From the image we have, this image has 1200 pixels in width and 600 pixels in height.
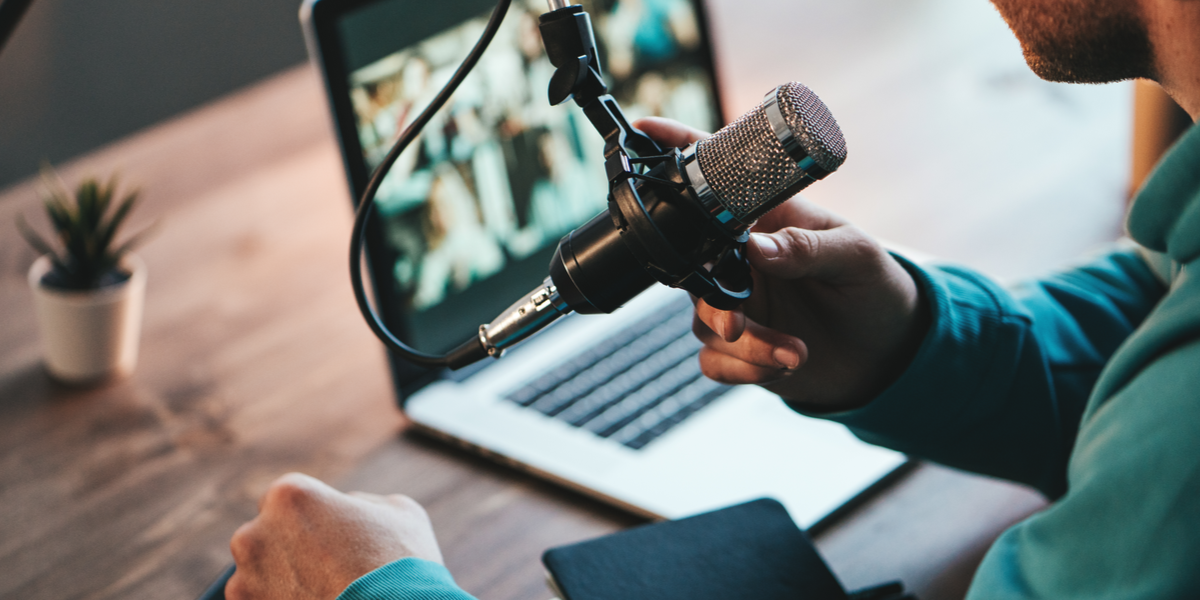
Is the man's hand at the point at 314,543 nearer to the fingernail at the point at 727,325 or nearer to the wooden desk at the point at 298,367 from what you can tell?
the wooden desk at the point at 298,367

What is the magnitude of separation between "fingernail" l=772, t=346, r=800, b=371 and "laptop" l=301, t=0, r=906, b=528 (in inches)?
7.4

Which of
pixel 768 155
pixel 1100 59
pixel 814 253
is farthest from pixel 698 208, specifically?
pixel 1100 59

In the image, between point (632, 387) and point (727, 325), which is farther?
point (632, 387)

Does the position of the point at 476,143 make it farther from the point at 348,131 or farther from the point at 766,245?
the point at 766,245

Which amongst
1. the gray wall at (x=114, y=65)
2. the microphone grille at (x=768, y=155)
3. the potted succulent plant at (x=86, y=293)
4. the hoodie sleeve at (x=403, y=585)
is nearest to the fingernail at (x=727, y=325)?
the microphone grille at (x=768, y=155)

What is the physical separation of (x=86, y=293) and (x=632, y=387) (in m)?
0.55

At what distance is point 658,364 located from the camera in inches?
37.0

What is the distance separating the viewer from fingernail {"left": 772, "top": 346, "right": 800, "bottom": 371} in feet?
2.06

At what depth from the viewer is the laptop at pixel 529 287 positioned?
0.82 metres

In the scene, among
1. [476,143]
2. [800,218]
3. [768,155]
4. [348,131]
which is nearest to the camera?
[768,155]

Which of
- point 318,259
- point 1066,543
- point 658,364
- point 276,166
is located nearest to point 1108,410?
point 1066,543

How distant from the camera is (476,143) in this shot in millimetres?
980

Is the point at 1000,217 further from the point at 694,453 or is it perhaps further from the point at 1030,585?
the point at 1030,585

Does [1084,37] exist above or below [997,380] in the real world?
above
